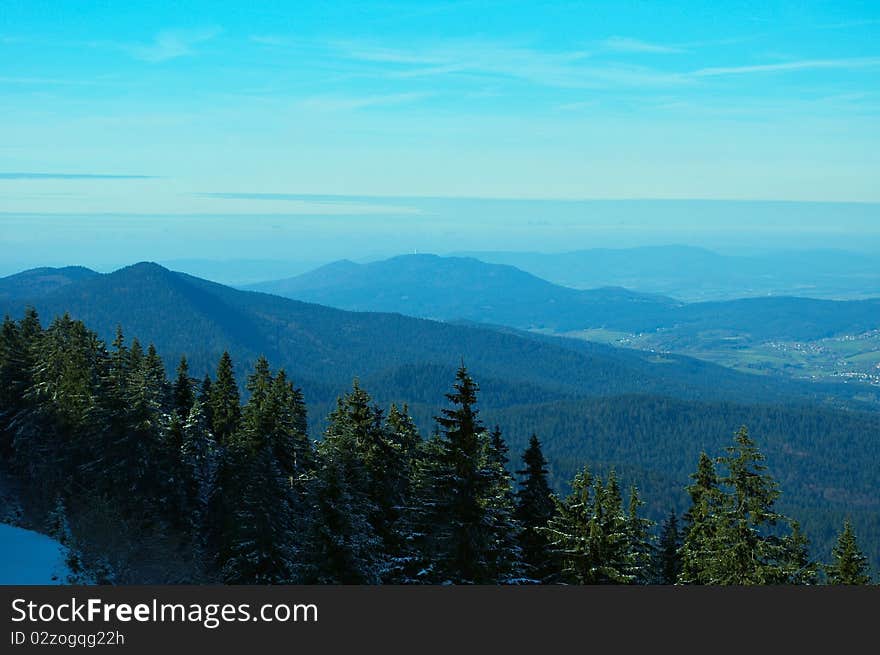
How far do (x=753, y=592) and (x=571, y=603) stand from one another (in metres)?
3.73

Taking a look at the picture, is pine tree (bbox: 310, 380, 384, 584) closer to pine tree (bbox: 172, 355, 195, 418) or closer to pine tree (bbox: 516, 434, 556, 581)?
pine tree (bbox: 516, 434, 556, 581)

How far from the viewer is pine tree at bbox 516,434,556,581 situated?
35.9 meters

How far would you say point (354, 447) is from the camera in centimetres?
3688

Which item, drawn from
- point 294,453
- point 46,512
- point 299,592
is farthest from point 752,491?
point 46,512

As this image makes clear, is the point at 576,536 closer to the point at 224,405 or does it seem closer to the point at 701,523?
the point at 701,523

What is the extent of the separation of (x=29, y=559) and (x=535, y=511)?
74.9 ft

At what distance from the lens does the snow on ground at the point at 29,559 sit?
2823cm

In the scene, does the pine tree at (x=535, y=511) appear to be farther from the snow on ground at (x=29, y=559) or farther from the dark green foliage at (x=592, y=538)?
the snow on ground at (x=29, y=559)

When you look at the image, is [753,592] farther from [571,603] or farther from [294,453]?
[294,453]

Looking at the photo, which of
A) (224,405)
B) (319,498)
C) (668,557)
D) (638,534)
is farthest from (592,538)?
(224,405)

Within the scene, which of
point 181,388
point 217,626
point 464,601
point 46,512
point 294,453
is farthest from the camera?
point 181,388

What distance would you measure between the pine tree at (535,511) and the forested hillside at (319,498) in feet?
0.36

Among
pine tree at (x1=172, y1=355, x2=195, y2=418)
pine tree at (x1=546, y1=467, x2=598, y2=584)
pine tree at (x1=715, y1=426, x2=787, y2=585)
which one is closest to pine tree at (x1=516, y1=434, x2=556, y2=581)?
pine tree at (x1=546, y1=467, x2=598, y2=584)

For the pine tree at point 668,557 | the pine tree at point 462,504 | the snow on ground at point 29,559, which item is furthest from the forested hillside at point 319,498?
the snow on ground at point 29,559
